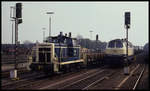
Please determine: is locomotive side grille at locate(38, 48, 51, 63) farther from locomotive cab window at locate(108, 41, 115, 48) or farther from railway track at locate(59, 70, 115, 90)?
locomotive cab window at locate(108, 41, 115, 48)

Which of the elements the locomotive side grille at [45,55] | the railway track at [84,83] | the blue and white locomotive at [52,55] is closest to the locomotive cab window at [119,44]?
the blue and white locomotive at [52,55]

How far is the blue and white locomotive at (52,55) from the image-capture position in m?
19.7

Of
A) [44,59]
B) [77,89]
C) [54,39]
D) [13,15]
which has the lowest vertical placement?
[77,89]

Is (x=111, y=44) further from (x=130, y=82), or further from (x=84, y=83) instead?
(x=84, y=83)

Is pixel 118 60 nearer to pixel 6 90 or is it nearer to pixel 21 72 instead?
pixel 21 72

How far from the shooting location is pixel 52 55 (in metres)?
20.0

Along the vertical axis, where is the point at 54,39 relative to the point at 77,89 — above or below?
above

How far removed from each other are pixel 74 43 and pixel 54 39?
→ 11.0ft

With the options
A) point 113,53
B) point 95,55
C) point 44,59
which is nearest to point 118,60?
point 113,53

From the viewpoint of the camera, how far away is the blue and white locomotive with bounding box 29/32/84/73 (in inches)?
777

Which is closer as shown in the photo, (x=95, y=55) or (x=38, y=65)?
(x=38, y=65)

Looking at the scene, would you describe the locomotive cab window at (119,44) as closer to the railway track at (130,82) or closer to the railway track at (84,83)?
the railway track at (130,82)

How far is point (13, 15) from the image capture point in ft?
67.6

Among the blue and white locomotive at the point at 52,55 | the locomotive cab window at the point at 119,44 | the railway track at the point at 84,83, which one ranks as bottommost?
the railway track at the point at 84,83
